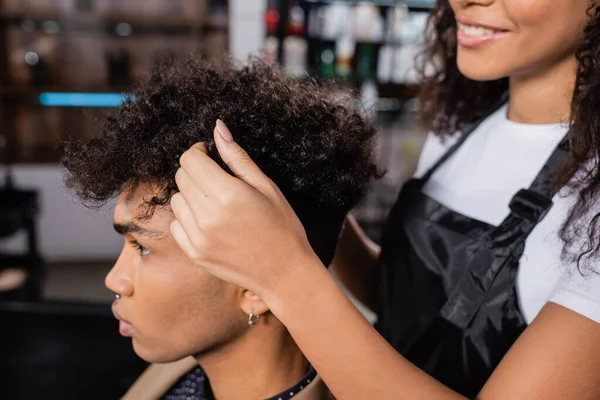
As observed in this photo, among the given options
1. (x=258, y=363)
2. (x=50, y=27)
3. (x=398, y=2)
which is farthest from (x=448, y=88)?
(x=50, y=27)

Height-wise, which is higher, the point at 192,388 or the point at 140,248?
the point at 140,248

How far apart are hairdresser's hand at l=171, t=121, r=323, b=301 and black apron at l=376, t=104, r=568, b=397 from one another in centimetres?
52

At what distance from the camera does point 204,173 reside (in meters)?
0.72

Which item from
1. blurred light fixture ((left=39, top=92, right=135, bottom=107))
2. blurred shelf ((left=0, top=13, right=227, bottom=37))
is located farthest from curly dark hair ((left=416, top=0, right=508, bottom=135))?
blurred light fixture ((left=39, top=92, right=135, bottom=107))

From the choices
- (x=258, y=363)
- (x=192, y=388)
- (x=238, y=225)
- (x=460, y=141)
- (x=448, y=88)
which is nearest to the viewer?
(x=238, y=225)

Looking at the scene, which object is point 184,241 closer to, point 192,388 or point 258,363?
point 258,363

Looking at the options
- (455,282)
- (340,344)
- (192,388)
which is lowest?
(192,388)

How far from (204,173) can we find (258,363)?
0.52 m

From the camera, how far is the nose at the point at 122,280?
107 cm

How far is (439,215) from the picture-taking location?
4.23 feet

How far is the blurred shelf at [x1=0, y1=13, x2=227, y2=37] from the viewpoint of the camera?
4.51 meters

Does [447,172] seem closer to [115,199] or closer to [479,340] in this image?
[479,340]

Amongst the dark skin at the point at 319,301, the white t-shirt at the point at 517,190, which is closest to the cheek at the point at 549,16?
the dark skin at the point at 319,301

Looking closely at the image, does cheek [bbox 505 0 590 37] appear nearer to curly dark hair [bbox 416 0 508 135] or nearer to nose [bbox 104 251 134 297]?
curly dark hair [bbox 416 0 508 135]
